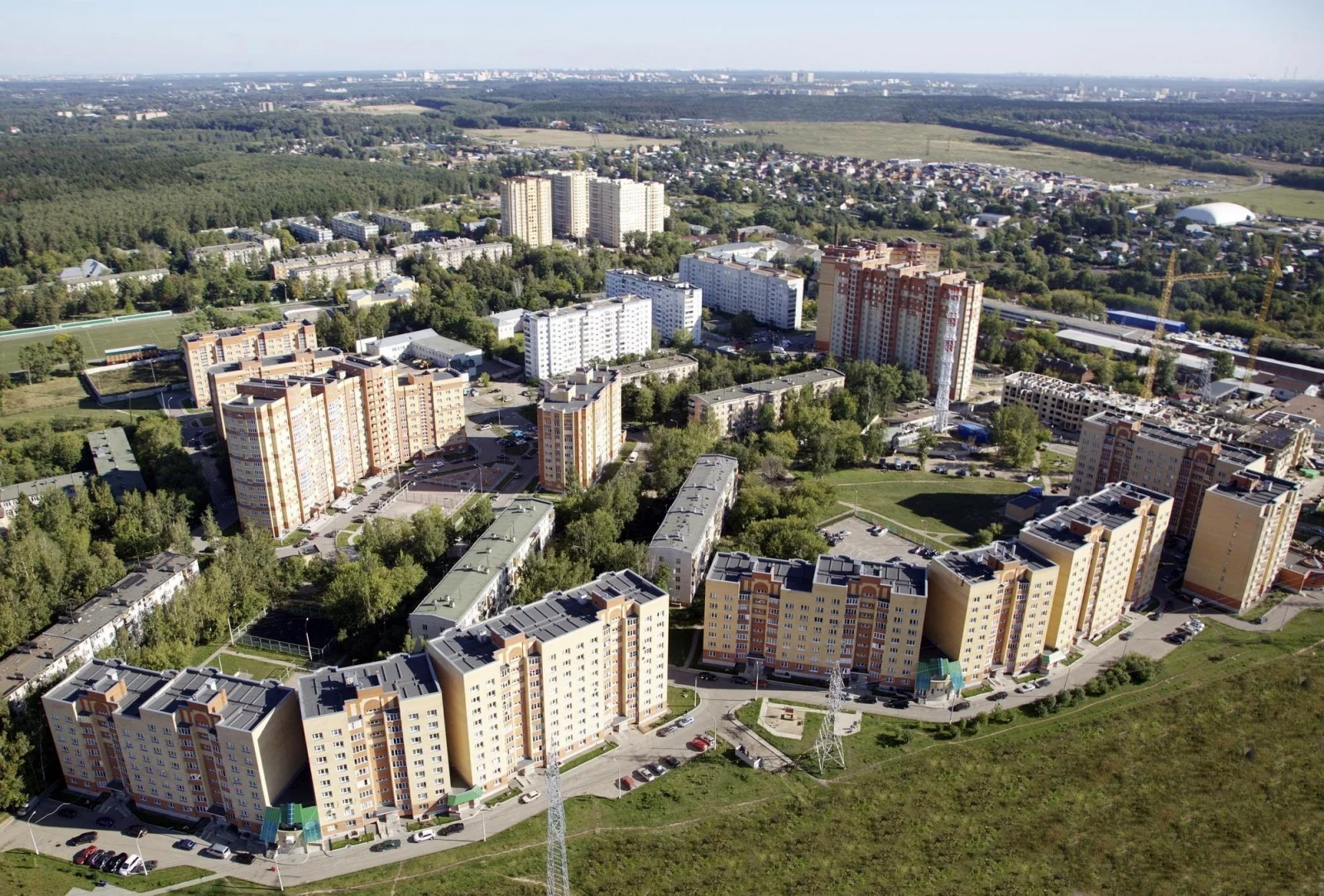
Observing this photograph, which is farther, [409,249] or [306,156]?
[306,156]

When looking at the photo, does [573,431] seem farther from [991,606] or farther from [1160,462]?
[1160,462]

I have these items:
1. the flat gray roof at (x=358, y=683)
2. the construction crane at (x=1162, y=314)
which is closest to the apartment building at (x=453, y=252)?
the construction crane at (x=1162, y=314)

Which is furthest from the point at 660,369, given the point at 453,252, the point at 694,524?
the point at 453,252

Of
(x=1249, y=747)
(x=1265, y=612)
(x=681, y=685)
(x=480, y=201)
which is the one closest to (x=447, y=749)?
(x=681, y=685)

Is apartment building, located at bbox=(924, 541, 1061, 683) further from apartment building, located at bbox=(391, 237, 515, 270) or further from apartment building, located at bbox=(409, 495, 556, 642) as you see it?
apartment building, located at bbox=(391, 237, 515, 270)

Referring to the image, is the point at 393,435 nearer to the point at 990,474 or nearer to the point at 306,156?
the point at 990,474

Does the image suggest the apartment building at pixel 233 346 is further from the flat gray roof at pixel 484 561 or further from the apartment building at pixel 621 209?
the apartment building at pixel 621 209
